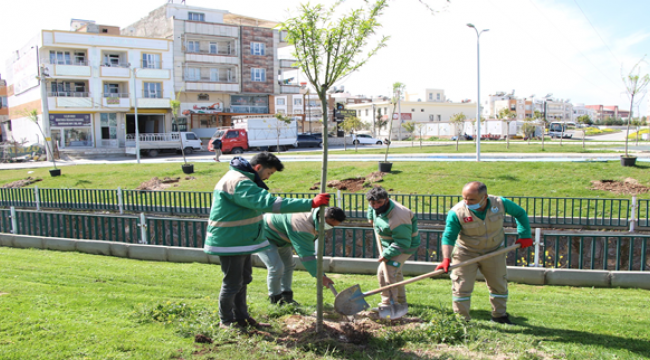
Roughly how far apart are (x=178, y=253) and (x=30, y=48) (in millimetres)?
44303

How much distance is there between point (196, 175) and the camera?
63.0ft

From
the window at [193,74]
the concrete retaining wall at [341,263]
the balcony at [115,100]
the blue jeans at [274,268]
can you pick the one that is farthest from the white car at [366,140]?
the blue jeans at [274,268]

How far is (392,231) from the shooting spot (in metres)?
5.02

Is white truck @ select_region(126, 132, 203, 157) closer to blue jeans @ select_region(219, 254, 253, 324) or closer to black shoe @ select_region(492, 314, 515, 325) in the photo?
blue jeans @ select_region(219, 254, 253, 324)

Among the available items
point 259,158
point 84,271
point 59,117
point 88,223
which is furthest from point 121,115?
point 259,158

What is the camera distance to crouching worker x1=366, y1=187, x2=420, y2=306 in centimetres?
497

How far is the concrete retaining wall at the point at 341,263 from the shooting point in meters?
6.75

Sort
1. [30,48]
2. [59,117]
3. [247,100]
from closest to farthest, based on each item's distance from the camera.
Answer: [59,117] < [30,48] < [247,100]

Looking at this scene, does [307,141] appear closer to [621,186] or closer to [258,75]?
[258,75]

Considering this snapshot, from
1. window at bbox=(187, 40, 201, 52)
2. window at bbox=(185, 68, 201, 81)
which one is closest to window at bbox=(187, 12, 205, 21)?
window at bbox=(187, 40, 201, 52)

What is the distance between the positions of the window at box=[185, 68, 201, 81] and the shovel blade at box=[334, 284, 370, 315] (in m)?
47.1

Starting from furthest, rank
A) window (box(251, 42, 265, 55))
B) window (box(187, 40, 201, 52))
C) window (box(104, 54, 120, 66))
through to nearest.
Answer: window (box(251, 42, 265, 55))
window (box(187, 40, 201, 52))
window (box(104, 54, 120, 66))

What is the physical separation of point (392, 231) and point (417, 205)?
21.0 ft

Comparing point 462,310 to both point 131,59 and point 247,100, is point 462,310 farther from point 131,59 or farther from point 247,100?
point 247,100
